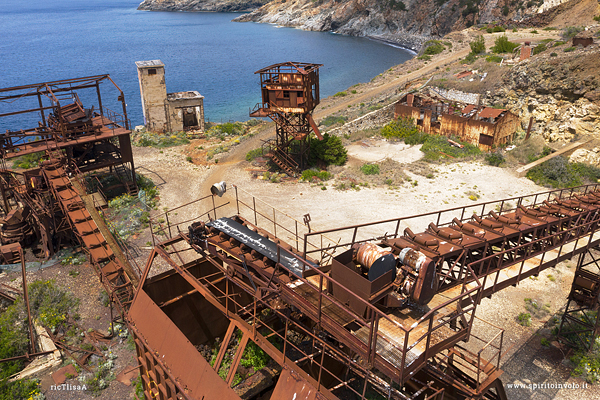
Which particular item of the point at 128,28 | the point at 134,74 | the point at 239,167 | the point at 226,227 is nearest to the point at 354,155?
the point at 239,167

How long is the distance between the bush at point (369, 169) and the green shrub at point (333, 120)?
1096 centimetres

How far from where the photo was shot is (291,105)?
1204 inches

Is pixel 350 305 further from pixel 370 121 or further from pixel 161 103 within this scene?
pixel 161 103

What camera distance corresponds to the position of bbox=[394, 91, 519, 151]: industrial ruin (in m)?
34.9

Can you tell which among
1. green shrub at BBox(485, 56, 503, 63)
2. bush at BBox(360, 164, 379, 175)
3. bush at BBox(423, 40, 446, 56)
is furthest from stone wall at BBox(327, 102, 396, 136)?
bush at BBox(423, 40, 446, 56)

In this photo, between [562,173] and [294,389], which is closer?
[294,389]

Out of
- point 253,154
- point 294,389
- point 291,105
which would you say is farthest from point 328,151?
point 294,389

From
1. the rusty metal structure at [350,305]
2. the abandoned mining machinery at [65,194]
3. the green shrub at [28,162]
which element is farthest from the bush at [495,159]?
the green shrub at [28,162]

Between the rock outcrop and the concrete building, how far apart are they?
29.3m

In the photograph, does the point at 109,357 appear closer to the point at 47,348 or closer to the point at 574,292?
the point at 47,348

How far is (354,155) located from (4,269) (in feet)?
83.3

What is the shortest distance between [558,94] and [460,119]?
778cm

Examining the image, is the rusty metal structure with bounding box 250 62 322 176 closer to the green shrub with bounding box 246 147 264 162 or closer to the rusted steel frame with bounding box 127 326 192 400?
the green shrub with bounding box 246 147 264 162

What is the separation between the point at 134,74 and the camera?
310ft
